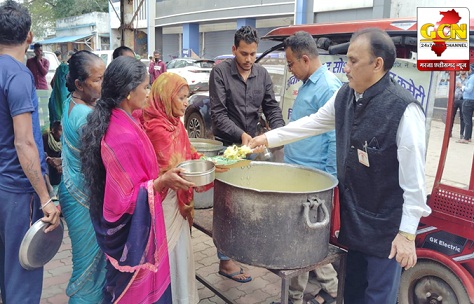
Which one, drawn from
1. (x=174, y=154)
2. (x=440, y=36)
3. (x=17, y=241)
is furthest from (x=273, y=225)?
(x=440, y=36)

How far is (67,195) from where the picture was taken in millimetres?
2447

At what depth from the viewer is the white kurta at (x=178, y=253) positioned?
2404 millimetres

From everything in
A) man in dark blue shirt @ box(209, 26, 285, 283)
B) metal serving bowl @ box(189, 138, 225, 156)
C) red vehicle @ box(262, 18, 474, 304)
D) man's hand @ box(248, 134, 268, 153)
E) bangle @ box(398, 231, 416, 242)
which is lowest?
red vehicle @ box(262, 18, 474, 304)

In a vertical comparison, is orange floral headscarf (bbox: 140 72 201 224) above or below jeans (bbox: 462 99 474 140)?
above

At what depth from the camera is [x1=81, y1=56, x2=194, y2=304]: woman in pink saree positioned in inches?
75.4

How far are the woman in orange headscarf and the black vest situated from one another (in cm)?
94

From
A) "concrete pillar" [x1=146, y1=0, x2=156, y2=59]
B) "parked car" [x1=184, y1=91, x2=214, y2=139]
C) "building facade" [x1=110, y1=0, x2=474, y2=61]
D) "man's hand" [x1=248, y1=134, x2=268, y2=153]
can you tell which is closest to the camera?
"man's hand" [x1=248, y1=134, x2=268, y2=153]

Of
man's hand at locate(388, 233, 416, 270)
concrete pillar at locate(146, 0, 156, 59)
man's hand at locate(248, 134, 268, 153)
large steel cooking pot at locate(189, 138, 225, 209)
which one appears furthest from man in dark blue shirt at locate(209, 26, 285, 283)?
concrete pillar at locate(146, 0, 156, 59)

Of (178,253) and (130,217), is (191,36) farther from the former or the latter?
(130,217)

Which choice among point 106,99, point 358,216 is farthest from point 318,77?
point 106,99

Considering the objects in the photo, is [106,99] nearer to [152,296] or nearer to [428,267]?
[152,296]

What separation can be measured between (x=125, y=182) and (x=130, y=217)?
191 mm

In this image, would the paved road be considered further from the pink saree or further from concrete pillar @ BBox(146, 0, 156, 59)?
concrete pillar @ BBox(146, 0, 156, 59)

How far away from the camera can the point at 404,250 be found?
186cm
